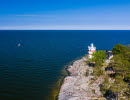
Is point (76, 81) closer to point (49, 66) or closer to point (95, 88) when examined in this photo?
point (95, 88)

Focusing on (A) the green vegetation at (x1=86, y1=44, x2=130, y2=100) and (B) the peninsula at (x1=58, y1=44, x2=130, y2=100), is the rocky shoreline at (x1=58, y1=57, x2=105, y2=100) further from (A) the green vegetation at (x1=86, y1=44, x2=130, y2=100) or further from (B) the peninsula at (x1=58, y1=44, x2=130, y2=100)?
(A) the green vegetation at (x1=86, y1=44, x2=130, y2=100)

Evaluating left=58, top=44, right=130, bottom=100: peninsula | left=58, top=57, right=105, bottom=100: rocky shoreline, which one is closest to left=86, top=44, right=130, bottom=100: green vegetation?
left=58, top=44, right=130, bottom=100: peninsula

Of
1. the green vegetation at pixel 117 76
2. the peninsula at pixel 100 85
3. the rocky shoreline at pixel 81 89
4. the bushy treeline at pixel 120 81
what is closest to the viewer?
the bushy treeline at pixel 120 81

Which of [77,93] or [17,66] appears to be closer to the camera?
[77,93]

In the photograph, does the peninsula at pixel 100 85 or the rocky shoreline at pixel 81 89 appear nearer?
the peninsula at pixel 100 85

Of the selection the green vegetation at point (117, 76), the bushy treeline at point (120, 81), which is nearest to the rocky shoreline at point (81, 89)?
the green vegetation at point (117, 76)

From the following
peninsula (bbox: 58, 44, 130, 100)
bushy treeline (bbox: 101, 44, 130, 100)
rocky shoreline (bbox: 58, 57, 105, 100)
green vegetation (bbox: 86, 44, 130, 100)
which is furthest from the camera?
rocky shoreline (bbox: 58, 57, 105, 100)

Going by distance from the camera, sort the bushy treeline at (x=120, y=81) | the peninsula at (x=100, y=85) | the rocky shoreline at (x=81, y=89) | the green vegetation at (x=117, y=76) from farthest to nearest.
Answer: the rocky shoreline at (x=81, y=89)
the peninsula at (x=100, y=85)
the green vegetation at (x=117, y=76)
the bushy treeline at (x=120, y=81)

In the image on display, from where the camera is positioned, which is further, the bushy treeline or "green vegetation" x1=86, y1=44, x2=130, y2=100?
"green vegetation" x1=86, y1=44, x2=130, y2=100

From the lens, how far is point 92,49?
6606cm

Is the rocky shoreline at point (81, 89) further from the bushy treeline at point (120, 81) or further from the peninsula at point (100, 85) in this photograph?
the bushy treeline at point (120, 81)

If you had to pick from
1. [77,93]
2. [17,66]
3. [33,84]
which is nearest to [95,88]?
[77,93]

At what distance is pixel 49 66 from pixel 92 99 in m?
34.0

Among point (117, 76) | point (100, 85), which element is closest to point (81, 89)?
point (100, 85)
